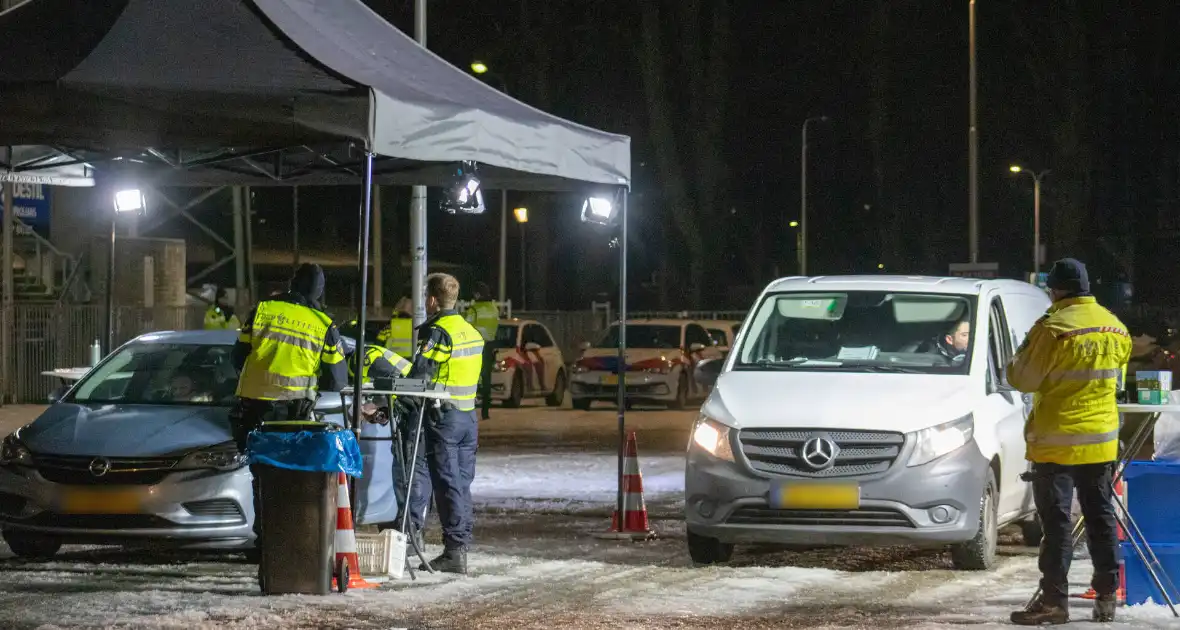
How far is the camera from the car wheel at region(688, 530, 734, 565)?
11266 mm

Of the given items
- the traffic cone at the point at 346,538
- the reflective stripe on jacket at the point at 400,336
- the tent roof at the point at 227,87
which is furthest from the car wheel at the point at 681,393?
the traffic cone at the point at 346,538

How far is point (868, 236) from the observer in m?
93.2

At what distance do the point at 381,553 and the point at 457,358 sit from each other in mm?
1298

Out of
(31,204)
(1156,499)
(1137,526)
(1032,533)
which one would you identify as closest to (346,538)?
(1137,526)

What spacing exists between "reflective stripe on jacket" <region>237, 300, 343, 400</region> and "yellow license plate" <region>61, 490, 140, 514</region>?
0.92 m

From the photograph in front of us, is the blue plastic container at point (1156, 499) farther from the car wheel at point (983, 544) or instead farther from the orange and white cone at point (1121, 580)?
the car wheel at point (983, 544)

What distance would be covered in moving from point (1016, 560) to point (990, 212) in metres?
Result: 74.9

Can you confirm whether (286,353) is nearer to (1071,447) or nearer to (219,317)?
(1071,447)

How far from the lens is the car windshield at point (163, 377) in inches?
457

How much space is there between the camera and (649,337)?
30.1 metres

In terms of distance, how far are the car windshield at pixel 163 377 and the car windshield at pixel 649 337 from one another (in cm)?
1807

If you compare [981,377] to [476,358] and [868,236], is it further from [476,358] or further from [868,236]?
[868,236]

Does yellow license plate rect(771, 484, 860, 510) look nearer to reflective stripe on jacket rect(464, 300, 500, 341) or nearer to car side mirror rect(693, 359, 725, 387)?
car side mirror rect(693, 359, 725, 387)

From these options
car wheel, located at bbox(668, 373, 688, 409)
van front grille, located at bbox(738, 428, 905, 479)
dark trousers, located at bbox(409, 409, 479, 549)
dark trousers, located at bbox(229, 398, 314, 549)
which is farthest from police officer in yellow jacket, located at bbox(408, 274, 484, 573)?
car wheel, located at bbox(668, 373, 688, 409)
